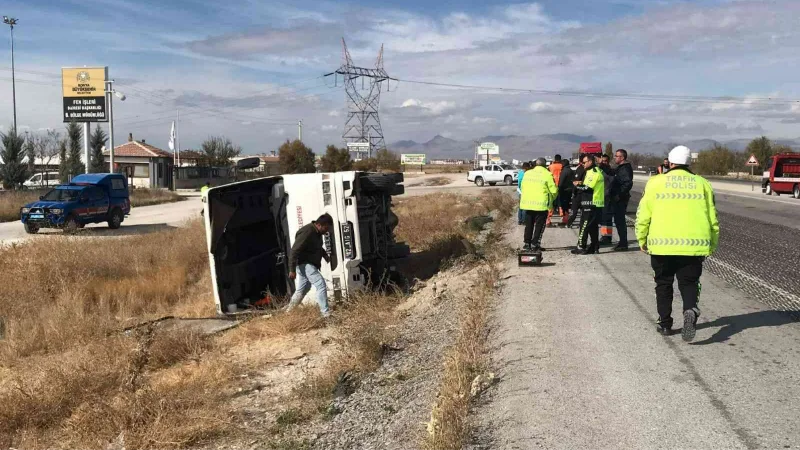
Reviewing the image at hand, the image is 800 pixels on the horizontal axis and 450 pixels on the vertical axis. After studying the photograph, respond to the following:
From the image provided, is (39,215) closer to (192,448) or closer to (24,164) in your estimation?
(192,448)

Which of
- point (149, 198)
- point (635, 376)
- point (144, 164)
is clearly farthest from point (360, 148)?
point (635, 376)

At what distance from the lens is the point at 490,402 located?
5094 mm

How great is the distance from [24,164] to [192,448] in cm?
5088

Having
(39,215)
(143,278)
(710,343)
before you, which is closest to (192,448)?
(710,343)

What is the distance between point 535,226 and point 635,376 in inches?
261

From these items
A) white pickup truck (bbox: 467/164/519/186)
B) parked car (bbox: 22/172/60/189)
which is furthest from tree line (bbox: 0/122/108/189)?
white pickup truck (bbox: 467/164/519/186)

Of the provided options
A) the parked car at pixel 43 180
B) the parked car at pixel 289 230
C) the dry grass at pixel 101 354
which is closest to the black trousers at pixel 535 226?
the parked car at pixel 289 230

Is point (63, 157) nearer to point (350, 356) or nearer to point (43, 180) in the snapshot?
point (43, 180)

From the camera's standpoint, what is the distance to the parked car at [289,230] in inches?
416

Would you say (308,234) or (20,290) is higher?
(308,234)

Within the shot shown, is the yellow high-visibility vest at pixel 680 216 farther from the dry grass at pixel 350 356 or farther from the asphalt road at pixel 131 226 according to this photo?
the asphalt road at pixel 131 226

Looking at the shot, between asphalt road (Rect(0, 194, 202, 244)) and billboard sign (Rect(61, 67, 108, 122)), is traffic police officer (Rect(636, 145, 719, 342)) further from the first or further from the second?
billboard sign (Rect(61, 67, 108, 122))

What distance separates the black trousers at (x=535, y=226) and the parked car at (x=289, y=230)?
2392mm

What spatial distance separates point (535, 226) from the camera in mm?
11961
